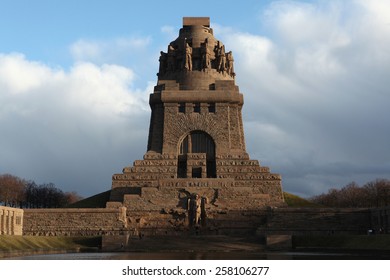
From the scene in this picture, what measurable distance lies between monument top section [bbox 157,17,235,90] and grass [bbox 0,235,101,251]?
25.0 meters

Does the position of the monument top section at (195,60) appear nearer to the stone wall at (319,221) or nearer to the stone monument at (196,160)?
the stone monument at (196,160)

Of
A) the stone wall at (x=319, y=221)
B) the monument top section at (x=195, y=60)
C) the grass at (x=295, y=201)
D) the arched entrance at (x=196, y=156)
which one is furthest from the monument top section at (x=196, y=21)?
the stone wall at (x=319, y=221)

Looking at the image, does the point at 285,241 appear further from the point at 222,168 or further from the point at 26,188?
the point at 26,188

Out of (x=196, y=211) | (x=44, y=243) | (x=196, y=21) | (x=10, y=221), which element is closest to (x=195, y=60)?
(x=196, y=21)

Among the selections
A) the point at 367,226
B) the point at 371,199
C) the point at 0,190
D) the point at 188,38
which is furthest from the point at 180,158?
the point at 0,190

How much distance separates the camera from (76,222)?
51.3 meters

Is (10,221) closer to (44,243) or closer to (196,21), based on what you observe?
(44,243)

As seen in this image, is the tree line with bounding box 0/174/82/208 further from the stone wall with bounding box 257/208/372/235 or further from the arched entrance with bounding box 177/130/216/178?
the stone wall with bounding box 257/208/372/235

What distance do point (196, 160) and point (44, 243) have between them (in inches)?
852

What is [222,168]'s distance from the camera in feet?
195

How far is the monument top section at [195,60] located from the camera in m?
66.0

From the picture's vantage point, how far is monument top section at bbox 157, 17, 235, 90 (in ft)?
217

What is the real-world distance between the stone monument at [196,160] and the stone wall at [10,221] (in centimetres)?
A: 810

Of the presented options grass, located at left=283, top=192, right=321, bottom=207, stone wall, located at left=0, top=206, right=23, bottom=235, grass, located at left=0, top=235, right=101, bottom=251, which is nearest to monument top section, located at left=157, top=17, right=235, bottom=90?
grass, located at left=283, top=192, right=321, bottom=207
